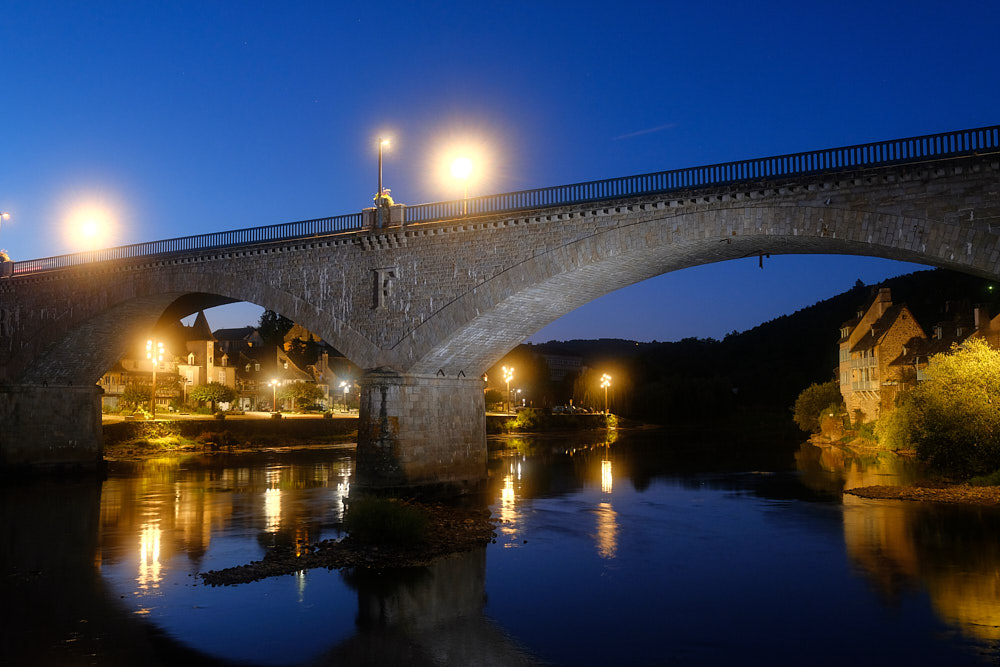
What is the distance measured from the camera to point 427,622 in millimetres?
13672

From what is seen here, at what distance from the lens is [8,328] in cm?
3941

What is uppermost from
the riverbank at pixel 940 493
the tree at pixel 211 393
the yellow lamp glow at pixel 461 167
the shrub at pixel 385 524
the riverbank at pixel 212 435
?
the yellow lamp glow at pixel 461 167

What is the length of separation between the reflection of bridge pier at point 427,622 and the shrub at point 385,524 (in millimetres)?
1264

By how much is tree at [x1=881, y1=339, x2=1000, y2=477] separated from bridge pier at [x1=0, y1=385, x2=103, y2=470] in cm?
3862

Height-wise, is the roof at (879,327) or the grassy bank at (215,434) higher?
the roof at (879,327)

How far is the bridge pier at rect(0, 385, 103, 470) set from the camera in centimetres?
3794

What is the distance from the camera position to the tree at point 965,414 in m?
28.2

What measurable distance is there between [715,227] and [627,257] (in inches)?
114

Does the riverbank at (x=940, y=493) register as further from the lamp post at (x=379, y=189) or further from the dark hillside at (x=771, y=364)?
the dark hillside at (x=771, y=364)

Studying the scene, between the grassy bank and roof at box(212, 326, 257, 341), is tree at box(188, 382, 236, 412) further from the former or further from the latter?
roof at box(212, 326, 257, 341)

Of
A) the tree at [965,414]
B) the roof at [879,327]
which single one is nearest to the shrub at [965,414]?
the tree at [965,414]

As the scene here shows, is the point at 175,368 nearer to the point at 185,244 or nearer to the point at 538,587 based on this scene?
the point at 185,244

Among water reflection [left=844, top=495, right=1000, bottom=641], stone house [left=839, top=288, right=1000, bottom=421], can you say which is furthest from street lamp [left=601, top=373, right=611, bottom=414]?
water reflection [left=844, top=495, right=1000, bottom=641]

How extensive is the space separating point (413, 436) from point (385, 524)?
808 centimetres
